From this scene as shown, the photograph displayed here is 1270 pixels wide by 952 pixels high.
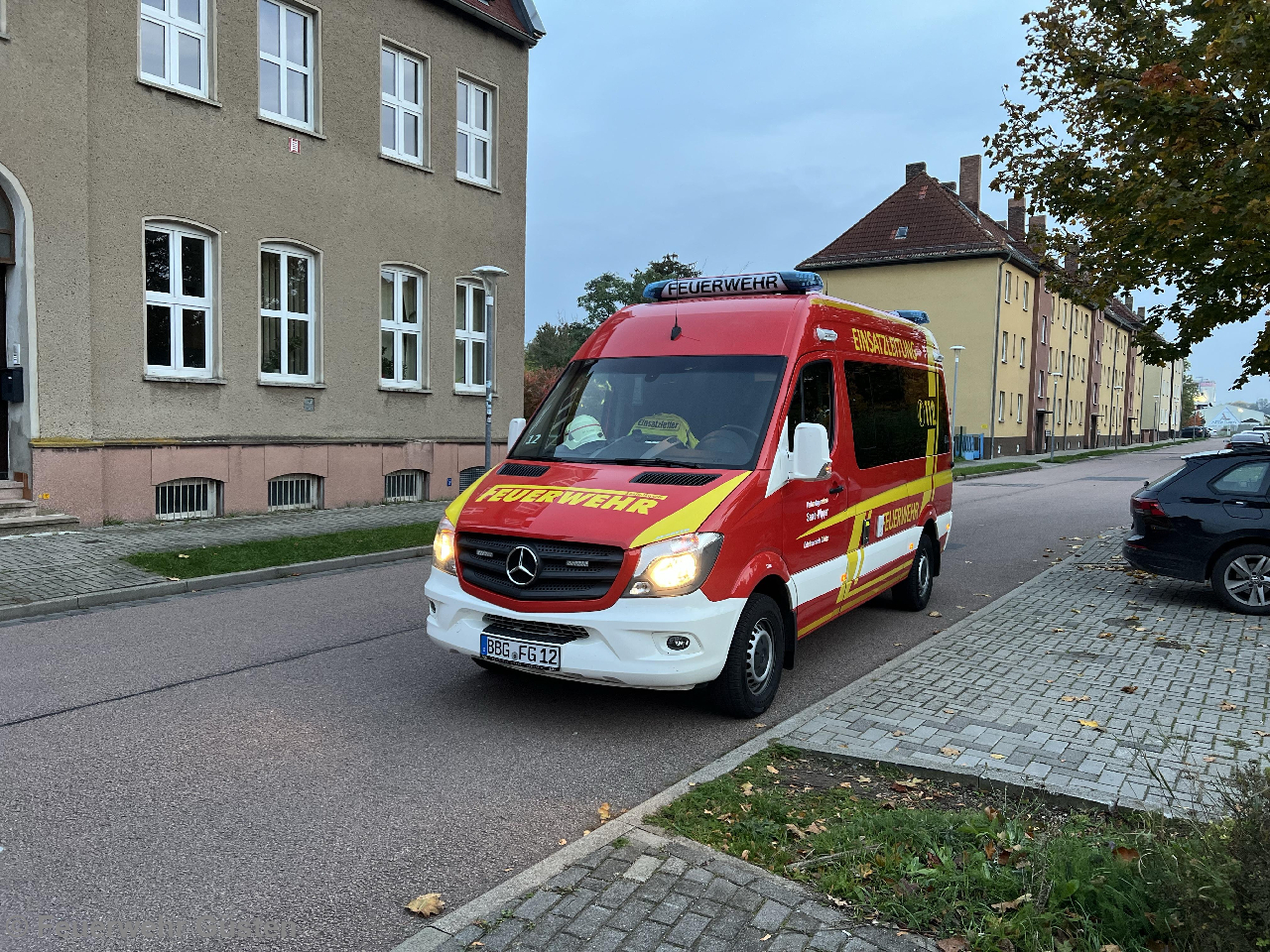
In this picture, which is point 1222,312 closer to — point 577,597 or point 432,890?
point 577,597

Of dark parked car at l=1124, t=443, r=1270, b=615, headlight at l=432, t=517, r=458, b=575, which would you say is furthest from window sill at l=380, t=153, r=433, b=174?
dark parked car at l=1124, t=443, r=1270, b=615

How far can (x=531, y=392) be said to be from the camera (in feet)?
106

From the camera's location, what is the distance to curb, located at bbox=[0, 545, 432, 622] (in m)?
8.43

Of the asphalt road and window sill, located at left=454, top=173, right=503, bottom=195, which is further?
window sill, located at left=454, top=173, right=503, bottom=195

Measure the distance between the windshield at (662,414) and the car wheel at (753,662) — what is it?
888 mm

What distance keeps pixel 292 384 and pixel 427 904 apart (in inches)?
533

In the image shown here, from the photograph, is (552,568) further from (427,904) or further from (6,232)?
(6,232)

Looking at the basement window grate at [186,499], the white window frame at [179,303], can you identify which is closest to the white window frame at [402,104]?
the white window frame at [179,303]

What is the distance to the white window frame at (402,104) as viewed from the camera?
1747 cm

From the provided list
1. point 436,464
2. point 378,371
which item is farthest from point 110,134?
point 436,464

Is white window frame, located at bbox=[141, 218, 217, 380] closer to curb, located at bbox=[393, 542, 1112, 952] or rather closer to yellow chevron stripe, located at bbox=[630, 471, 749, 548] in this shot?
yellow chevron stripe, located at bbox=[630, 471, 749, 548]

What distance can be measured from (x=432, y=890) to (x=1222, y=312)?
12168 mm

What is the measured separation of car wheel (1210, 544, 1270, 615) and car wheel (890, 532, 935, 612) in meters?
2.70

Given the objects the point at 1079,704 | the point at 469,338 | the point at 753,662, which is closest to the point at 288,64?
the point at 469,338
